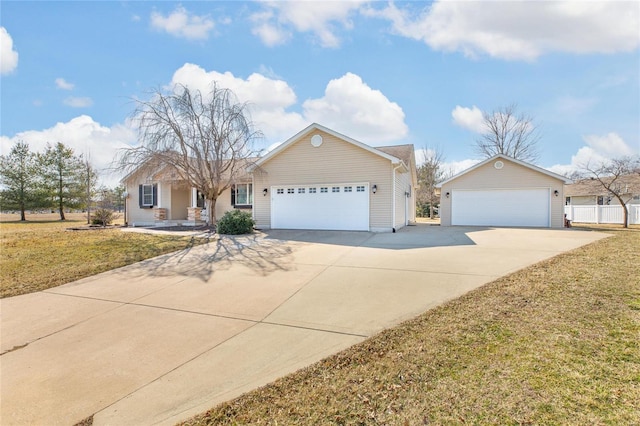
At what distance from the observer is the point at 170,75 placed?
45.2ft

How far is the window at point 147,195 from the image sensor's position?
63.5 ft

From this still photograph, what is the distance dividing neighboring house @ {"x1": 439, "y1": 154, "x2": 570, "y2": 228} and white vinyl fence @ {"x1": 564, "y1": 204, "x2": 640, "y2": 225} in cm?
1115

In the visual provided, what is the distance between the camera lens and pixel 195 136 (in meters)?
14.5

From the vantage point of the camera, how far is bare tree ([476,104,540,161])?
2883 cm

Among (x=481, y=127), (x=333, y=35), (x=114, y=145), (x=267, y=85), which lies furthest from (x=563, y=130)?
(x=114, y=145)

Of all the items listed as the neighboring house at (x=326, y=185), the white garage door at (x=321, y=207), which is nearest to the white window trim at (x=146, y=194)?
the neighboring house at (x=326, y=185)

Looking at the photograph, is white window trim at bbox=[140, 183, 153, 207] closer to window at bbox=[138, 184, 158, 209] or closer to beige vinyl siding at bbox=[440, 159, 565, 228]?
window at bbox=[138, 184, 158, 209]

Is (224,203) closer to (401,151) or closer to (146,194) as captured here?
(146,194)

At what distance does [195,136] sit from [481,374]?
14895 millimetres

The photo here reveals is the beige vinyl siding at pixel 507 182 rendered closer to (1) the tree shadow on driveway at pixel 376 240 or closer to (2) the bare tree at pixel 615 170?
(2) the bare tree at pixel 615 170

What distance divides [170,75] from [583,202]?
36.8 m

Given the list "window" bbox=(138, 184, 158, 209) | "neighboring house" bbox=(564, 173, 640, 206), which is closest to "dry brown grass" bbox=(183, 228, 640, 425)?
"window" bbox=(138, 184, 158, 209)

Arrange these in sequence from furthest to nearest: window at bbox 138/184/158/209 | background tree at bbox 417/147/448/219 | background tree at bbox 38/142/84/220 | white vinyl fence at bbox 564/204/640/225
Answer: background tree at bbox 417/147/448/219 → background tree at bbox 38/142/84/220 → white vinyl fence at bbox 564/204/640/225 → window at bbox 138/184/158/209

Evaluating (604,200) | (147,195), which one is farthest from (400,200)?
(604,200)
